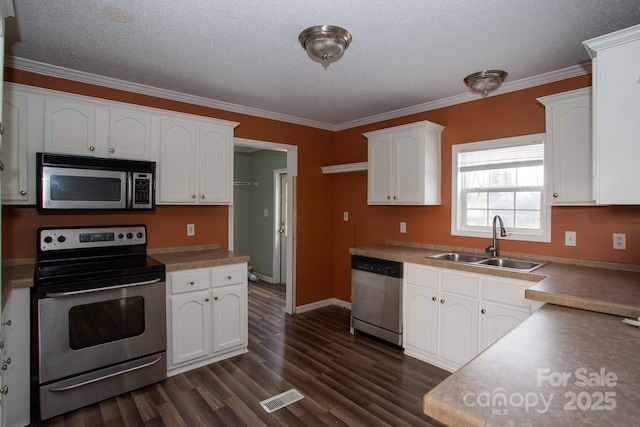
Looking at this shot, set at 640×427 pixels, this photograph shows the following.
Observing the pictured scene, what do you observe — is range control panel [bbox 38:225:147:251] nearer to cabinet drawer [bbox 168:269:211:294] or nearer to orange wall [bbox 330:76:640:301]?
cabinet drawer [bbox 168:269:211:294]

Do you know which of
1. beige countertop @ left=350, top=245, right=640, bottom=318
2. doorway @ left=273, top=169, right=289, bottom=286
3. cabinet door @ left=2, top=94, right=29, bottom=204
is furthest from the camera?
doorway @ left=273, top=169, right=289, bottom=286

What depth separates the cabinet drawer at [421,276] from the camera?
2996 millimetres

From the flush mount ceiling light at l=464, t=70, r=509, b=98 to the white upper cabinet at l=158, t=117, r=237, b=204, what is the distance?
86.2 inches

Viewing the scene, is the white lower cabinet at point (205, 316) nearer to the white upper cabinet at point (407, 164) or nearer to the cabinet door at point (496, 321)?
the white upper cabinet at point (407, 164)

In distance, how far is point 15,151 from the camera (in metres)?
2.37

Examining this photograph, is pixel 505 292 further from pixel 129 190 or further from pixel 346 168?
→ pixel 129 190

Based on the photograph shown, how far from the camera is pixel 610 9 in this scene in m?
1.88

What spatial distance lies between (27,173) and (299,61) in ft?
6.91

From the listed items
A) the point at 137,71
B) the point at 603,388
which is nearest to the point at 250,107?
the point at 137,71

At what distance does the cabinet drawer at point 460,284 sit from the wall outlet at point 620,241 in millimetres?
996

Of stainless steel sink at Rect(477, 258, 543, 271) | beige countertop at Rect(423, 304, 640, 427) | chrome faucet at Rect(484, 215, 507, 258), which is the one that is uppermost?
chrome faucet at Rect(484, 215, 507, 258)

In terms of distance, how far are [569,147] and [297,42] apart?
210 cm

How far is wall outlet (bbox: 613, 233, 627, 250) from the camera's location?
249cm

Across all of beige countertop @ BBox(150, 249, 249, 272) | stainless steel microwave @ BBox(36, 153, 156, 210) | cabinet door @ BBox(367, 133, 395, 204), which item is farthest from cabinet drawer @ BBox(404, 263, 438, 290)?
stainless steel microwave @ BBox(36, 153, 156, 210)
